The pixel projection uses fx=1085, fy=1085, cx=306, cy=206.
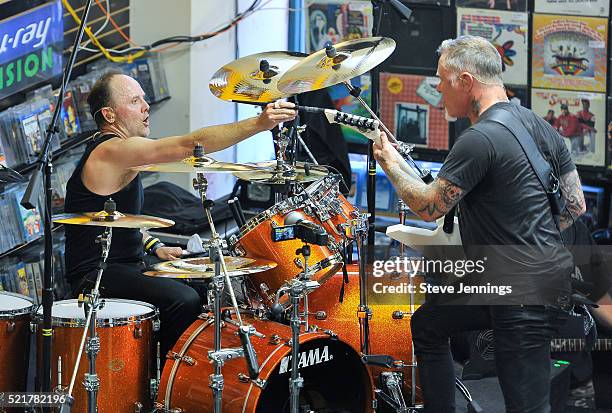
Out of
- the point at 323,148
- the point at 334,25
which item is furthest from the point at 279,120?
the point at 334,25

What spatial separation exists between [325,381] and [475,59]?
1534 millimetres

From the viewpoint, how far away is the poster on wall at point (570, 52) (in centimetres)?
652

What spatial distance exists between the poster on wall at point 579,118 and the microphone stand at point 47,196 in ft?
12.2

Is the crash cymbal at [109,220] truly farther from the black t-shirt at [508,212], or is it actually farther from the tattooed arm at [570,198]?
the tattooed arm at [570,198]

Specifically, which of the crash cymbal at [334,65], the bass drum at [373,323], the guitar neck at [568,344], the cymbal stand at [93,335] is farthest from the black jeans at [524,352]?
the cymbal stand at [93,335]

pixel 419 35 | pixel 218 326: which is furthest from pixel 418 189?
pixel 419 35

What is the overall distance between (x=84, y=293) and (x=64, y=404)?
1.79ft

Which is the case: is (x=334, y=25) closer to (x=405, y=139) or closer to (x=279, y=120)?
(x=405, y=139)

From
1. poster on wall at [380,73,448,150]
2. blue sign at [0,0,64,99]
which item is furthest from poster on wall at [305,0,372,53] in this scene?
blue sign at [0,0,64,99]

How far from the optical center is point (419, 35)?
7.08 metres

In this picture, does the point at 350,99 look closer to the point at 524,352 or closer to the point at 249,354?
the point at 249,354

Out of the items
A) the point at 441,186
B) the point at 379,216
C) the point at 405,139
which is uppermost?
the point at 441,186

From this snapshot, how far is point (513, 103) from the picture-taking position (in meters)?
3.94

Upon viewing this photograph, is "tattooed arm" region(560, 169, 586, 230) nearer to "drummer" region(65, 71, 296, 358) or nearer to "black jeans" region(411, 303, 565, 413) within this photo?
"black jeans" region(411, 303, 565, 413)
